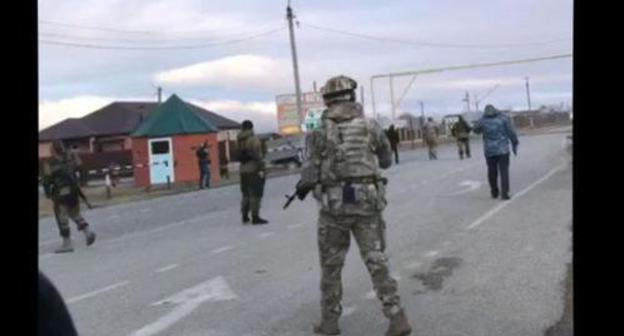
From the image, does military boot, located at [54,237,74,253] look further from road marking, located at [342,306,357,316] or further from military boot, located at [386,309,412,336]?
military boot, located at [386,309,412,336]

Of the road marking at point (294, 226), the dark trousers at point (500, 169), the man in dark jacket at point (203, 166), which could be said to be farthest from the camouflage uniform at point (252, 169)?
the man in dark jacket at point (203, 166)

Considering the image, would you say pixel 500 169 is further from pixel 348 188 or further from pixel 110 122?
pixel 110 122

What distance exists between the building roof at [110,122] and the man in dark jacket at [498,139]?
168ft

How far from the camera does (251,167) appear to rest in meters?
15.6

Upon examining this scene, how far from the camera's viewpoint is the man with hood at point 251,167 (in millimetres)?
15461

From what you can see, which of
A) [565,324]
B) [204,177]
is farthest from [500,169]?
[204,177]

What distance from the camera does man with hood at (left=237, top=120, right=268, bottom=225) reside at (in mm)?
15461

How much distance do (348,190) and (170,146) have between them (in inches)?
1238

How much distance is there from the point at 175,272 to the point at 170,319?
278 cm

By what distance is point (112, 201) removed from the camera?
Result: 2995 cm

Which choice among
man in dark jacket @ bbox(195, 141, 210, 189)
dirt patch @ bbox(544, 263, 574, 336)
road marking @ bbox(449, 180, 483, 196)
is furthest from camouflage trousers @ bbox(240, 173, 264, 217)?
man in dark jacket @ bbox(195, 141, 210, 189)

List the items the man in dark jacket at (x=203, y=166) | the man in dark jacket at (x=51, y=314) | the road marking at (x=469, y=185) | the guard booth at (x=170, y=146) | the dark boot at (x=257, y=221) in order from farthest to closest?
the guard booth at (x=170, y=146) < the man in dark jacket at (x=203, y=166) < the road marking at (x=469, y=185) < the dark boot at (x=257, y=221) < the man in dark jacket at (x=51, y=314)

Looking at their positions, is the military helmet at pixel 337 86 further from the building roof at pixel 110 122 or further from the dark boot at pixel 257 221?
the building roof at pixel 110 122
